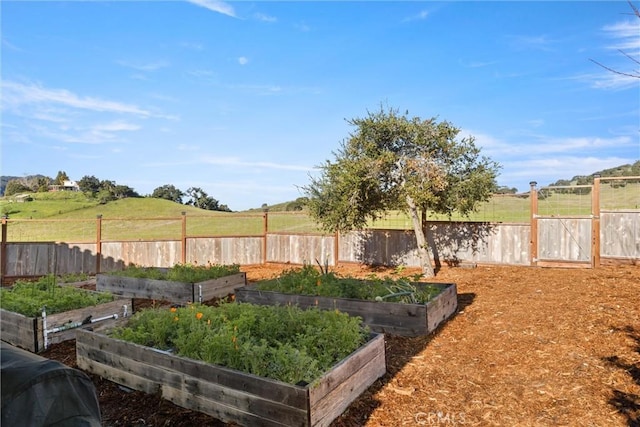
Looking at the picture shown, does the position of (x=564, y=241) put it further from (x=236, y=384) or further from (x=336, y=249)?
(x=236, y=384)

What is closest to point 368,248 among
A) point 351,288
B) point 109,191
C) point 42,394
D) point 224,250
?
point 224,250

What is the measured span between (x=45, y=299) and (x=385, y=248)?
366 inches

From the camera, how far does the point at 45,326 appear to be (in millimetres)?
5359

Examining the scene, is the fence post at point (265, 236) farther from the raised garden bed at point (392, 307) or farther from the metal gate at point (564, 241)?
the metal gate at point (564, 241)

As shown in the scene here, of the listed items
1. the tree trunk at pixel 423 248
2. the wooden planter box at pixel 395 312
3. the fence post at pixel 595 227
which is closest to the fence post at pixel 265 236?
the tree trunk at pixel 423 248

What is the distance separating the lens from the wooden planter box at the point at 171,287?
26.0ft

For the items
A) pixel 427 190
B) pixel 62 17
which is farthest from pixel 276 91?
pixel 62 17

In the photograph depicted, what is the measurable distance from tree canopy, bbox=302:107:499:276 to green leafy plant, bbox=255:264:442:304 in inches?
136

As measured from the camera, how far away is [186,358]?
3.61 m

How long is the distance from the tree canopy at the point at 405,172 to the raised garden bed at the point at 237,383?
6.21 metres

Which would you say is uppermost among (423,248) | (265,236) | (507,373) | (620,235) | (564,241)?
(620,235)

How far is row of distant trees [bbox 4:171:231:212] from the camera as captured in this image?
117 feet

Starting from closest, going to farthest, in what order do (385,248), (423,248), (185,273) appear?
(185,273) → (423,248) → (385,248)

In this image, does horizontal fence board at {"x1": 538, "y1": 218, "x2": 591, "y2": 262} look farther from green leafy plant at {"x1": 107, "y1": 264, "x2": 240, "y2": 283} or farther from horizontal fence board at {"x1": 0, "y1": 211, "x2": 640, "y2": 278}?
green leafy plant at {"x1": 107, "y1": 264, "x2": 240, "y2": 283}
